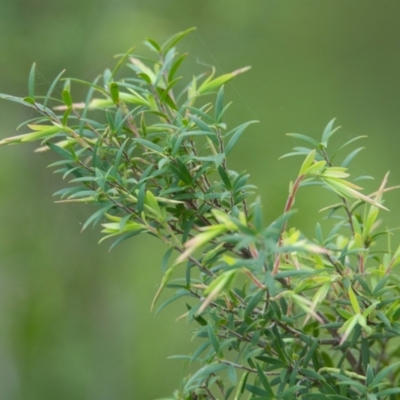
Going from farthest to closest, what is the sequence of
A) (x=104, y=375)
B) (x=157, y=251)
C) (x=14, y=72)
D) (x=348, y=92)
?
(x=348, y=92) → (x=157, y=251) → (x=104, y=375) → (x=14, y=72)

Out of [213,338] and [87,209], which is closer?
[213,338]

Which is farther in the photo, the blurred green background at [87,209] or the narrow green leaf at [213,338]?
the blurred green background at [87,209]

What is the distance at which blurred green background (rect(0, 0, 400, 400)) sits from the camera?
3.65 ft

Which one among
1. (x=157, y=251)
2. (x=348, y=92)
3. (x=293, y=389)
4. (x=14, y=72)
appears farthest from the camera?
(x=348, y=92)

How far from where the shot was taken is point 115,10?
1.17 m

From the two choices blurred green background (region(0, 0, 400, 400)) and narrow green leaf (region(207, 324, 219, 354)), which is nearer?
narrow green leaf (region(207, 324, 219, 354))

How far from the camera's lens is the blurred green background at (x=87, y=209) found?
111 cm

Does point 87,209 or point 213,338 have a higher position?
point 87,209

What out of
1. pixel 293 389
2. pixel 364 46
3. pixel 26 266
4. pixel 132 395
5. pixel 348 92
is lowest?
pixel 132 395

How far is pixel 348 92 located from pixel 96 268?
0.78m

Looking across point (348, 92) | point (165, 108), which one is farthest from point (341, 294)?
point (348, 92)

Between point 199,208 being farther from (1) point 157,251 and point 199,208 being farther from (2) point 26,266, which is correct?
(1) point 157,251

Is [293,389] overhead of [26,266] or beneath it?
beneath

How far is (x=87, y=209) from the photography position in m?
1.15
